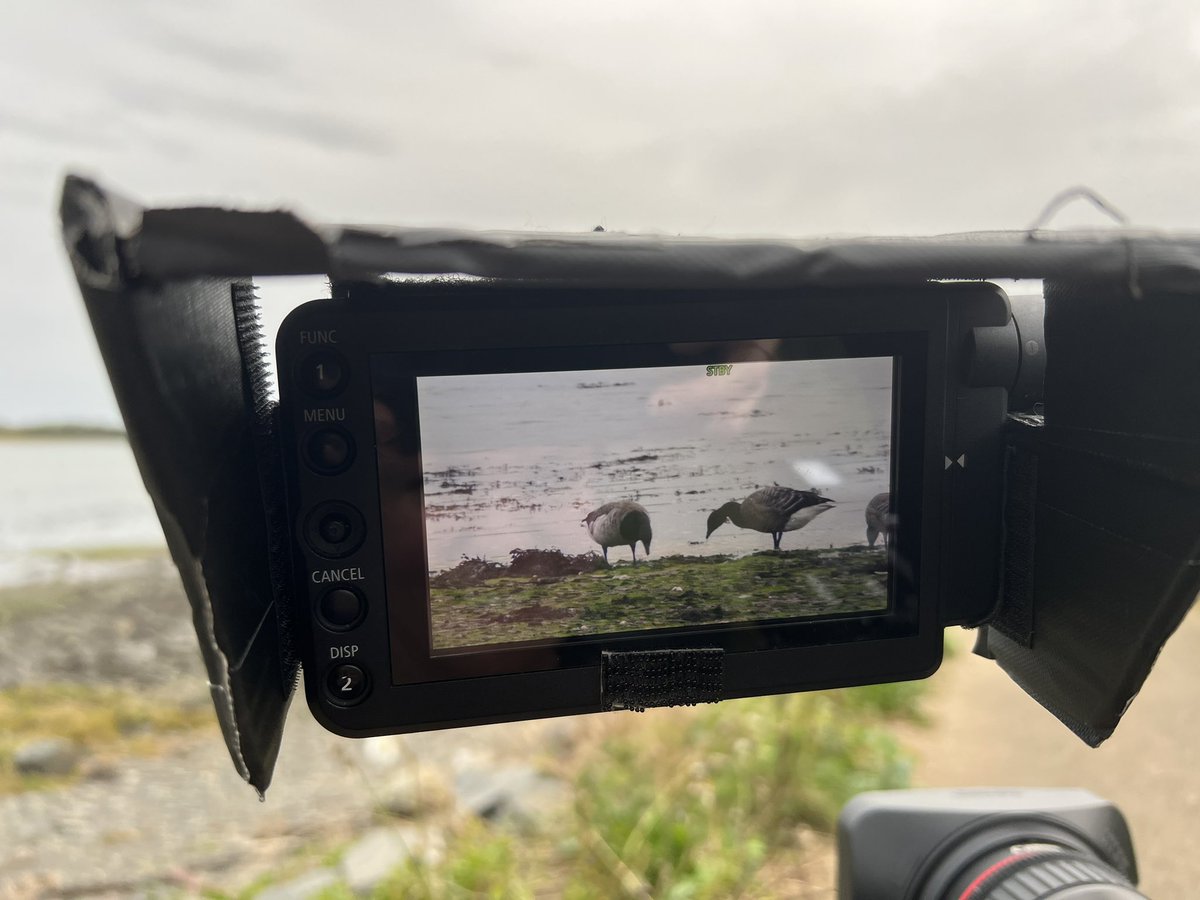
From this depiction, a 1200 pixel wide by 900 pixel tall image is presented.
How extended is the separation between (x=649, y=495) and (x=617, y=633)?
151 mm

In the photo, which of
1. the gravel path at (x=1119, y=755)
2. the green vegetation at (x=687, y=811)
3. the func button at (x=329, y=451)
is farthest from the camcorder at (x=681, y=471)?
the gravel path at (x=1119, y=755)

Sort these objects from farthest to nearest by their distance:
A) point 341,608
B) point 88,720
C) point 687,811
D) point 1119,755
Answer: point 88,720
point 1119,755
point 687,811
point 341,608

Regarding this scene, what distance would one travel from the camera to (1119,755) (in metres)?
3.13

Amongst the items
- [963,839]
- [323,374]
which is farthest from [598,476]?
[963,839]

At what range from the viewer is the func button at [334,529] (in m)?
0.74

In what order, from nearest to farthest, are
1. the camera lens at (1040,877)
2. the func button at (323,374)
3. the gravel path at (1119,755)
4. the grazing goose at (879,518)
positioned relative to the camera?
the camera lens at (1040,877), the func button at (323,374), the grazing goose at (879,518), the gravel path at (1119,755)

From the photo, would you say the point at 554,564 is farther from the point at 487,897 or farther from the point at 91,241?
the point at 487,897

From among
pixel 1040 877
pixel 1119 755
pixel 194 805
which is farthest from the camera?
pixel 194 805

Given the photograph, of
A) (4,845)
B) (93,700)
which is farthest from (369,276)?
(93,700)

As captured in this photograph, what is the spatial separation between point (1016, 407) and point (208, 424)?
0.86m

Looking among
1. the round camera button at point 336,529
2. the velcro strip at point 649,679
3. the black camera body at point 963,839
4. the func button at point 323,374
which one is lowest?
the black camera body at point 963,839

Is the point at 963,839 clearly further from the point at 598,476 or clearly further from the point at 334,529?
the point at 334,529

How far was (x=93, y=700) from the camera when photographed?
4.87 m

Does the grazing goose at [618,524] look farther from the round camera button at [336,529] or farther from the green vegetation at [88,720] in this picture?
the green vegetation at [88,720]
